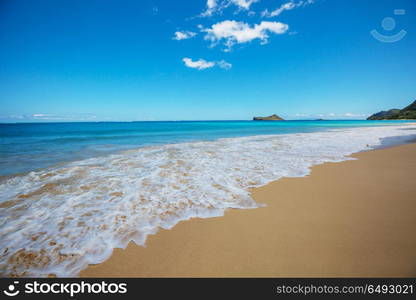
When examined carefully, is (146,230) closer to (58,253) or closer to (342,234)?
(58,253)

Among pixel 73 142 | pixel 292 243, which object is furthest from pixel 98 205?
pixel 73 142

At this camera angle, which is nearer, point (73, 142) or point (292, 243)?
point (292, 243)

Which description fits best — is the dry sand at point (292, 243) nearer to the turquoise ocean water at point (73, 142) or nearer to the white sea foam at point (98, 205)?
the white sea foam at point (98, 205)

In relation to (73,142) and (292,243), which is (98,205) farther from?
(73,142)

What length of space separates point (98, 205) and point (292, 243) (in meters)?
3.73

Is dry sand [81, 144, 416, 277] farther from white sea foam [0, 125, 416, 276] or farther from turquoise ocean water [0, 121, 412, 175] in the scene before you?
turquoise ocean water [0, 121, 412, 175]

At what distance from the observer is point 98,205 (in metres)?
3.62

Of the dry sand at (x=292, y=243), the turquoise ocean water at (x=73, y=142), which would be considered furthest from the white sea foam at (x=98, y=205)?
the turquoise ocean water at (x=73, y=142)

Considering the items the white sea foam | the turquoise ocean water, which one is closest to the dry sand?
the white sea foam

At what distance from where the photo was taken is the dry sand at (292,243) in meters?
2.04

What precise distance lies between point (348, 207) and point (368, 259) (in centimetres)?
152

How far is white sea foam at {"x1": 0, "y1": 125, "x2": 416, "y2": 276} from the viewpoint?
233cm

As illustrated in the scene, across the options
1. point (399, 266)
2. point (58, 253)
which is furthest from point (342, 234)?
point (58, 253)

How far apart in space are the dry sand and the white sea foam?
0.32 meters
